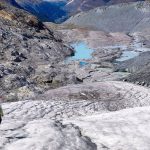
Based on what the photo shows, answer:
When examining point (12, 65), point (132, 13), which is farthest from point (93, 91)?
point (132, 13)

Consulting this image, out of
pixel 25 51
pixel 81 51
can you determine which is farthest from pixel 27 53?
pixel 81 51

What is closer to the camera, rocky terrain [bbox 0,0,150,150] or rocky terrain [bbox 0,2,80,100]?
rocky terrain [bbox 0,0,150,150]

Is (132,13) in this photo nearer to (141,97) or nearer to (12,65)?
(12,65)

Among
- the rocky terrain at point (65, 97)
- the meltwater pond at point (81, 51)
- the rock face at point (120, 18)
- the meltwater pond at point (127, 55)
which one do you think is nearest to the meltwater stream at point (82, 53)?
the meltwater pond at point (81, 51)

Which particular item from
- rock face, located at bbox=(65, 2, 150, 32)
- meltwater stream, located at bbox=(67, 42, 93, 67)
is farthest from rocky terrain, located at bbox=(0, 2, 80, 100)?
rock face, located at bbox=(65, 2, 150, 32)

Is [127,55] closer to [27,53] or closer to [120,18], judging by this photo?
[27,53]

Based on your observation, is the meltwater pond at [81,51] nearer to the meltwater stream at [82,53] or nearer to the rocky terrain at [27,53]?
the meltwater stream at [82,53]

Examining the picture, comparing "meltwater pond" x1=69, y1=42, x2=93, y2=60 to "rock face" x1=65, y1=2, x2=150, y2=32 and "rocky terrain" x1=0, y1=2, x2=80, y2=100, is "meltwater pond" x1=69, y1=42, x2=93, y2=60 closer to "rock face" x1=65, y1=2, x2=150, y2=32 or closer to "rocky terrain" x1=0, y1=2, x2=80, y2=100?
"rocky terrain" x1=0, y1=2, x2=80, y2=100

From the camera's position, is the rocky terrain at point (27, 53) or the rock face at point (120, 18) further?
the rock face at point (120, 18)
